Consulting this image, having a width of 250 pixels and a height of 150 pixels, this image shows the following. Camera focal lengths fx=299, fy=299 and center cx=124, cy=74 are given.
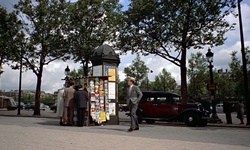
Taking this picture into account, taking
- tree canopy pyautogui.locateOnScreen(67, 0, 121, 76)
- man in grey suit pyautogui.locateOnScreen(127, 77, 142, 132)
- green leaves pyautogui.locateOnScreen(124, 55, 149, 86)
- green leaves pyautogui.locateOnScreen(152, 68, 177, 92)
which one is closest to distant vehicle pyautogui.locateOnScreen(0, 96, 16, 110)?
green leaves pyautogui.locateOnScreen(124, 55, 149, 86)

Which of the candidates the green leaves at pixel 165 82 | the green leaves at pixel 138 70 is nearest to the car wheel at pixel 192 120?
the green leaves at pixel 138 70

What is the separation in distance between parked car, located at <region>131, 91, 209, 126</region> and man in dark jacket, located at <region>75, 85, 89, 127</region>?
6.43 meters

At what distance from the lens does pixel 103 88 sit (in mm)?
14719

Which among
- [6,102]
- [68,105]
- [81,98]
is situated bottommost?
[68,105]

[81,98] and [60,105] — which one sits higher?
[81,98]

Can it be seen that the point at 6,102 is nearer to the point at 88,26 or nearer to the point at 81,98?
the point at 88,26

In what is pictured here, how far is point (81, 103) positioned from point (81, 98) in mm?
228

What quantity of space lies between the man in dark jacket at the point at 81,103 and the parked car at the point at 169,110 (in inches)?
253

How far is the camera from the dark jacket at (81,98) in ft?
43.9

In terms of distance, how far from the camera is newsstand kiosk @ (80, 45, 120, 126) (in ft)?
46.9

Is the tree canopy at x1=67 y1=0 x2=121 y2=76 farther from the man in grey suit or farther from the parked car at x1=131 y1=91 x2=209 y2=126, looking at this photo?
the man in grey suit

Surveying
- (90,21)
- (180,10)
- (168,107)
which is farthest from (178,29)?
(90,21)

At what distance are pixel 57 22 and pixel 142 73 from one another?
2741 cm

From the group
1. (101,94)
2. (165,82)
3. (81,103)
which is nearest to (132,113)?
(81,103)
